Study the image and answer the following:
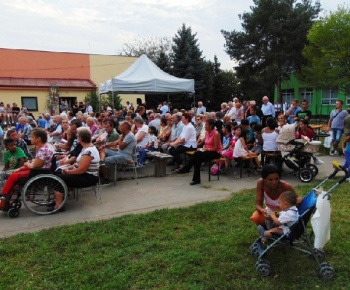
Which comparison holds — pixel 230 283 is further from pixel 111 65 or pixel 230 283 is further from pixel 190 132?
pixel 111 65

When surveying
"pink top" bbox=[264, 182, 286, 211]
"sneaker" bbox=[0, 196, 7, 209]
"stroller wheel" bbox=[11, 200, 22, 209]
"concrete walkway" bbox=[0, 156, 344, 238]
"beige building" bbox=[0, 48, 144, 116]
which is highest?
"beige building" bbox=[0, 48, 144, 116]

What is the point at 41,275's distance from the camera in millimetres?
3330

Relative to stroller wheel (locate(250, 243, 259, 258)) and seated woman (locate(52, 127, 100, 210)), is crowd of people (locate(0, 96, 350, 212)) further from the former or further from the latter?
stroller wheel (locate(250, 243, 259, 258))

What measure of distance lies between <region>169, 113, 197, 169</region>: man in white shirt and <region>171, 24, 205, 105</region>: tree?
2157 cm

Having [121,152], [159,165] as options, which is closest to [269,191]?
[121,152]

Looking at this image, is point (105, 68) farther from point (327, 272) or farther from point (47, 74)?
point (327, 272)

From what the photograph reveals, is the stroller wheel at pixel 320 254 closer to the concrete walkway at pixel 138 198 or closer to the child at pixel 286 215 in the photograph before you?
the child at pixel 286 215

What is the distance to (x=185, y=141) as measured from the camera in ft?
27.4

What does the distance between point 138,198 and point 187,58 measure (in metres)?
24.7

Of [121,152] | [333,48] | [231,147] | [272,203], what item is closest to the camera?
[272,203]

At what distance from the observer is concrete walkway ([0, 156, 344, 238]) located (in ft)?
16.0

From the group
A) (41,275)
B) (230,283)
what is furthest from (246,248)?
(41,275)

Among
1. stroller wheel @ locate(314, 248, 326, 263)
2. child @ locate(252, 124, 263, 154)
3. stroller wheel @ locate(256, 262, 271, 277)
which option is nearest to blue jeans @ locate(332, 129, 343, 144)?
child @ locate(252, 124, 263, 154)

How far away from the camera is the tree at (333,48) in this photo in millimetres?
20922
